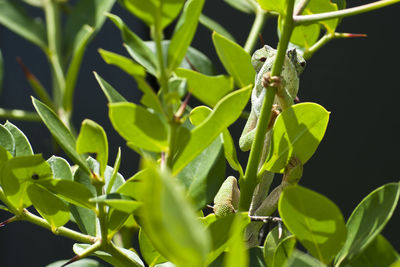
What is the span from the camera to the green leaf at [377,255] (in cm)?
25

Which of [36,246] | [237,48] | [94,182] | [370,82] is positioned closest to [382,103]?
[370,82]

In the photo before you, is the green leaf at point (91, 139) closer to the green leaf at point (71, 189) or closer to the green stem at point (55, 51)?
the green leaf at point (71, 189)

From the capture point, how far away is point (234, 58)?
387 mm

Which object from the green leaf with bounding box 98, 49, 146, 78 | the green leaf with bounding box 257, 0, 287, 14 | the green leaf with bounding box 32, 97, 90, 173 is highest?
the green leaf with bounding box 257, 0, 287, 14

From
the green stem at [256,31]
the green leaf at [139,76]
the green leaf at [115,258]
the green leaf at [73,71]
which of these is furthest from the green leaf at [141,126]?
the green stem at [256,31]

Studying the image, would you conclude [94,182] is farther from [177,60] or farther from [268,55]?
[268,55]

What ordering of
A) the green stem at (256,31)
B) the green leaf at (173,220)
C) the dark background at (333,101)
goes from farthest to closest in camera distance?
the dark background at (333,101)
the green stem at (256,31)
the green leaf at (173,220)

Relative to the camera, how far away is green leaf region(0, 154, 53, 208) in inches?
11.7

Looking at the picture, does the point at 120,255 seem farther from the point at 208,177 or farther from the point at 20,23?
the point at 20,23

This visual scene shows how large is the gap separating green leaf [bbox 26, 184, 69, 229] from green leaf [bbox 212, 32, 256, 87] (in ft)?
0.49

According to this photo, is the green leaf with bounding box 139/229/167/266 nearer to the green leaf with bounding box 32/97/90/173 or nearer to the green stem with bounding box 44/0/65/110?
the green leaf with bounding box 32/97/90/173

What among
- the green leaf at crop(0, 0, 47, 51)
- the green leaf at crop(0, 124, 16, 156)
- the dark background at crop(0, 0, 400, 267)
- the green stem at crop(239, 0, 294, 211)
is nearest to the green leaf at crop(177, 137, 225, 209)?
the green stem at crop(239, 0, 294, 211)

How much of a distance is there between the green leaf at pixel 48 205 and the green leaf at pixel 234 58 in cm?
15

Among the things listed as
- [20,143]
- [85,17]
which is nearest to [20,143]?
[20,143]
